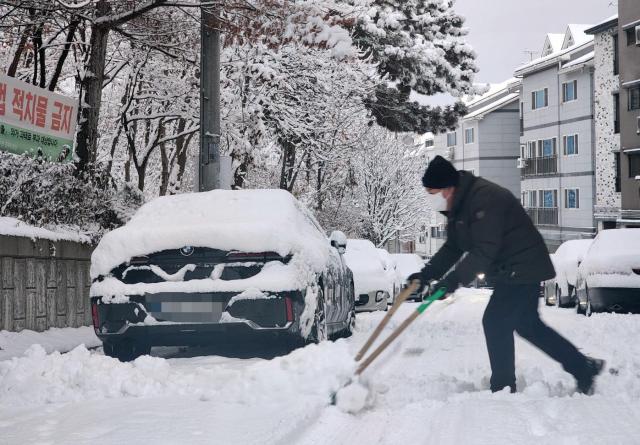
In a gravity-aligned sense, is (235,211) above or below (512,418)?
above

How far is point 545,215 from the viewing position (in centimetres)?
6188

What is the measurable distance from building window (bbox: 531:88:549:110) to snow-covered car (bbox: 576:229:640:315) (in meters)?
46.3

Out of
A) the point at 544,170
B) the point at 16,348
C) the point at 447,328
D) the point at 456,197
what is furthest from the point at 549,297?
the point at 544,170

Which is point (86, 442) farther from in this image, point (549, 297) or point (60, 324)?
point (549, 297)

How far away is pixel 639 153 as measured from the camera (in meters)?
47.0

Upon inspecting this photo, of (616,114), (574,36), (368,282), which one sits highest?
(574,36)

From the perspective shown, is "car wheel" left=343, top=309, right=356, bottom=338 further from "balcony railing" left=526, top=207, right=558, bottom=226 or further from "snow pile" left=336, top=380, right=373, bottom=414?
"balcony railing" left=526, top=207, right=558, bottom=226

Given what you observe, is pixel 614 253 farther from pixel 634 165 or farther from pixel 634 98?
pixel 634 98

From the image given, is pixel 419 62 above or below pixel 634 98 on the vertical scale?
below

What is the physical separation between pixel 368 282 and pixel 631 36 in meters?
33.2

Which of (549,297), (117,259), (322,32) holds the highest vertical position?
(322,32)

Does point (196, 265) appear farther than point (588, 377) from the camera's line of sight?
Yes

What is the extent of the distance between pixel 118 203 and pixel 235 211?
6676 millimetres

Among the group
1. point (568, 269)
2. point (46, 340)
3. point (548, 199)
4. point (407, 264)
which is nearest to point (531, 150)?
point (548, 199)
